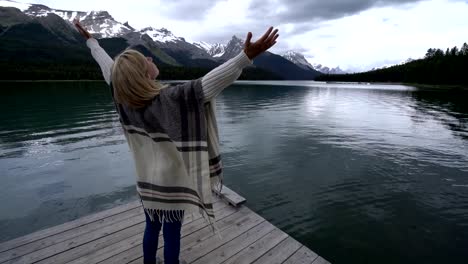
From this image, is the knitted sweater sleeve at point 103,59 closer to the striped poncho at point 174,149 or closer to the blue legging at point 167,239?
the striped poncho at point 174,149

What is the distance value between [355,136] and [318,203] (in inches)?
423

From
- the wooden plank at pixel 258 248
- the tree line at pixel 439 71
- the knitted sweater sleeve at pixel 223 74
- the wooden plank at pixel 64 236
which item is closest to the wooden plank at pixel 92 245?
the wooden plank at pixel 64 236

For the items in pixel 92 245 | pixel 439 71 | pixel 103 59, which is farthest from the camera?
pixel 439 71

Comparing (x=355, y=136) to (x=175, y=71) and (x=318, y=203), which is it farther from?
(x=175, y=71)

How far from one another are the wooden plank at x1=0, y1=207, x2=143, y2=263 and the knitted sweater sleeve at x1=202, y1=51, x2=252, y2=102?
438 centimetres

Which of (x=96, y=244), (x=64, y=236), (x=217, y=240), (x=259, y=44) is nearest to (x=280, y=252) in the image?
(x=217, y=240)

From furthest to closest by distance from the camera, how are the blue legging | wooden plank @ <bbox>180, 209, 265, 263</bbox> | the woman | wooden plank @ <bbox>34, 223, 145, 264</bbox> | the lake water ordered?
the lake water, wooden plank @ <bbox>180, 209, 265, 263</bbox>, wooden plank @ <bbox>34, 223, 145, 264</bbox>, the blue legging, the woman

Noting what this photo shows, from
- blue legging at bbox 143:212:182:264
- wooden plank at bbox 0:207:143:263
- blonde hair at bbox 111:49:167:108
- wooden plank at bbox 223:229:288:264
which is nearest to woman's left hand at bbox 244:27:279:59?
blonde hair at bbox 111:49:167:108

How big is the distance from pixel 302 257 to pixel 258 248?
78cm

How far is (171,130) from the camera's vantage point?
2254 millimetres

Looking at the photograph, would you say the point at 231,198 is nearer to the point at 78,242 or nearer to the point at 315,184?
the point at 78,242

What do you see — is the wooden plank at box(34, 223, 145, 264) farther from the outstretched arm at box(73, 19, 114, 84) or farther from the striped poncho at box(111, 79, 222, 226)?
the outstretched arm at box(73, 19, 114, 84)

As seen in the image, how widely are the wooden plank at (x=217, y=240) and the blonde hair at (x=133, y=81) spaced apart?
307 cm

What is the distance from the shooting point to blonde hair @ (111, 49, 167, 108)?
6.87ft
